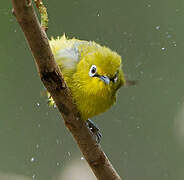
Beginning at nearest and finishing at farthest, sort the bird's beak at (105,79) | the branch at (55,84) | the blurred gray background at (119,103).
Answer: the branch at (55,84) → the bird's beak at (105,79) → the blurred gray background at (119,103)

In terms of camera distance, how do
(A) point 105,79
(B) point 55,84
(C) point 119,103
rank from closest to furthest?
1. (B) point 55,84
2. (A) point 105,79
3. (C) point 119,103

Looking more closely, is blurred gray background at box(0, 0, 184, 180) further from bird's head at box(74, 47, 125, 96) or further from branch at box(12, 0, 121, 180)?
branch at box(12, 0, 121, 180)

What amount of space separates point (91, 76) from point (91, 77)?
12 millimetres

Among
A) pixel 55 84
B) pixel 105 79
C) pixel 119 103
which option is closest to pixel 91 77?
pixel 105 79

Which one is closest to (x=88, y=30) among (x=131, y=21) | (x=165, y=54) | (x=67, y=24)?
(x=67, y=24)

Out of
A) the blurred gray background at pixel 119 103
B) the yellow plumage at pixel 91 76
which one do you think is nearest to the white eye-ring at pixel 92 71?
the yellow plumage at pixel 91 76

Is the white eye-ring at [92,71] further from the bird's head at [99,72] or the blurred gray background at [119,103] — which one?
the blurred gray background at [119,103]

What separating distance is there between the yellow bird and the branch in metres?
0.14

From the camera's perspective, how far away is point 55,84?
8.21 ft

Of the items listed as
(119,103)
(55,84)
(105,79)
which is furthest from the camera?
(119,103)

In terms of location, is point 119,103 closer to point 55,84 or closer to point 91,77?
point 91,77

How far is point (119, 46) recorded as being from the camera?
4250 millimetres

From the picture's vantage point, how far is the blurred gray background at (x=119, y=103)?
4383 millimetres

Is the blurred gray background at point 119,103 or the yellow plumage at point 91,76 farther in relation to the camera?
the blurred gray background at point 119,103
